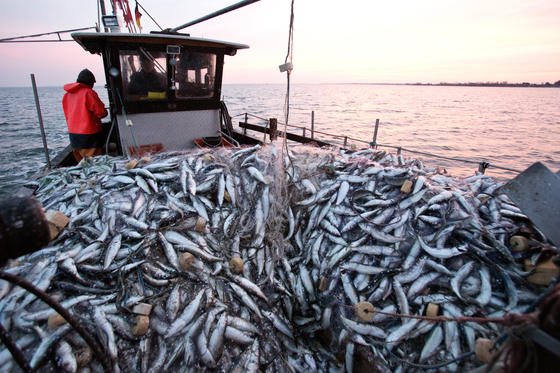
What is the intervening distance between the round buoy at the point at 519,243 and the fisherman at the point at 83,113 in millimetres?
9430

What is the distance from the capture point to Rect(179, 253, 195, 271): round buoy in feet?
13.3

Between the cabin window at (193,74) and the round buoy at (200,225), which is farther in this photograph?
the cabin window at (193,74)

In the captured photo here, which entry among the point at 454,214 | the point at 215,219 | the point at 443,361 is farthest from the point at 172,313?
the point at 454,214

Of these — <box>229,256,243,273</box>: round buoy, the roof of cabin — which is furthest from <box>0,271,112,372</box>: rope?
the roof of cabin

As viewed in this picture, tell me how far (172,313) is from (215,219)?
1.58m

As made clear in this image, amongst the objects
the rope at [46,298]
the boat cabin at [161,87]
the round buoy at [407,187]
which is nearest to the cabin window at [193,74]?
the boat cabin at [161,87]

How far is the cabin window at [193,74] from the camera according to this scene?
29.1 feet

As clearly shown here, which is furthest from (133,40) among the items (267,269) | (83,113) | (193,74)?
(267,269)

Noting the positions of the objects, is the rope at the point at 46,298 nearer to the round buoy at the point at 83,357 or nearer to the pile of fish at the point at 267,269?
the round buoy at the point at 83,357

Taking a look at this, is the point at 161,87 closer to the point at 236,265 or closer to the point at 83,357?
the point at 236,265

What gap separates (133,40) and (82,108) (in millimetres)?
2273

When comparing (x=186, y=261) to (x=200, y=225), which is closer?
(x=186, y=261)

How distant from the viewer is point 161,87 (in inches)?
349

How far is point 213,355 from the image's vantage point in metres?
3.48
